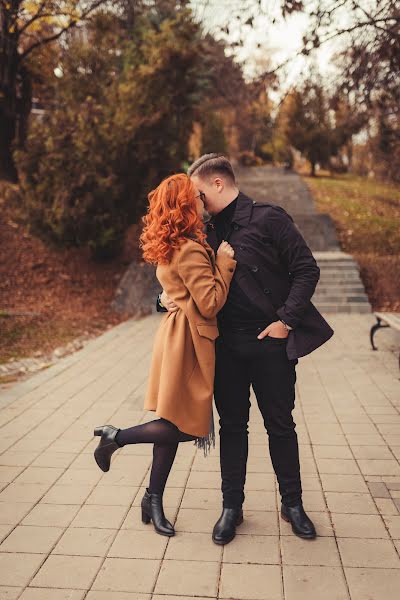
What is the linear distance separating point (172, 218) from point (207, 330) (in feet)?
1.95

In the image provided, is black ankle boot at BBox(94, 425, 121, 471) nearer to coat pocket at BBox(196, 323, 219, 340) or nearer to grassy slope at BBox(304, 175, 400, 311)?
coat pocket at BBox(196, 323, 219, 340)

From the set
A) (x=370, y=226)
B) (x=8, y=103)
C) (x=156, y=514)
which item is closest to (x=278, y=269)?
(x=156, y=514)

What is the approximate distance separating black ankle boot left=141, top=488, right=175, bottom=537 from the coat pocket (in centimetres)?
97

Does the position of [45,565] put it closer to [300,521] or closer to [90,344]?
[300,521]

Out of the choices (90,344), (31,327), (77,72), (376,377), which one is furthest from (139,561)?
(77,72)

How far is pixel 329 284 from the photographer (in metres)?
13.1

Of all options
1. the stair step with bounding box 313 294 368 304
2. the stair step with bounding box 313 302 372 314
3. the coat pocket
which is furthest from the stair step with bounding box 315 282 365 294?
the coat pocket

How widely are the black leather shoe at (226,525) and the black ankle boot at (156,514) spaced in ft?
0.82

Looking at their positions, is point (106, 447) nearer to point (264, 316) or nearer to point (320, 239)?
point (264, 316)

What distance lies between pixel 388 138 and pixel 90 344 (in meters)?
12.3

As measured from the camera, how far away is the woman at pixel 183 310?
10.2 ft

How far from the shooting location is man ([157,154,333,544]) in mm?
3170

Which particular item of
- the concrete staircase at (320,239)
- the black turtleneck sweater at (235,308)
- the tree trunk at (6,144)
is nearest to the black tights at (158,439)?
the black turtleneck sweater at (235,308)

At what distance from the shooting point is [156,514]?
341cm
